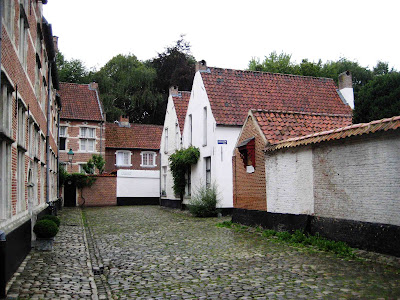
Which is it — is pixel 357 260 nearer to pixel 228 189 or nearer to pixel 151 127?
pixel 228 189

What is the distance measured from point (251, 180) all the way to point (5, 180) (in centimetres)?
896

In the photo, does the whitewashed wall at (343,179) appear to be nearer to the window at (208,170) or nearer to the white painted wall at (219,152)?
the white painted wall at (219,152)

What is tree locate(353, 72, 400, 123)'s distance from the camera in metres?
11.9

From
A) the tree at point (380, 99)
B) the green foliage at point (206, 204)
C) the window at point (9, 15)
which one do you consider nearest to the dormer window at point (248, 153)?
the tree at point (380, 99)

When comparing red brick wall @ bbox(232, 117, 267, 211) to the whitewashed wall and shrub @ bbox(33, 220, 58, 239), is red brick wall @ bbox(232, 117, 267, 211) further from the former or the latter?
shrub @ bbox(33, 220, 58, 239)

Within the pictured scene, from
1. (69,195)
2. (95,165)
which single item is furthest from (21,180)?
(95,165)

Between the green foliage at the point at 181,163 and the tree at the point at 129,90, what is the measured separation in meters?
25.1

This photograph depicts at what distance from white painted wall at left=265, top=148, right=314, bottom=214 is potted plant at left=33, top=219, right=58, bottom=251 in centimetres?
623

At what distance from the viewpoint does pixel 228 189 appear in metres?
20.2

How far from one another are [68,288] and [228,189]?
46.9 feet

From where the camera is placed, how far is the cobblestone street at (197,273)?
19.4ft

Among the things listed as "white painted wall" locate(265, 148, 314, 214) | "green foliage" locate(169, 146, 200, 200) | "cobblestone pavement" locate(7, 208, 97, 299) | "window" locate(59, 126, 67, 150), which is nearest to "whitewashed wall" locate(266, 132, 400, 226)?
"white painted wall" locate(265, 148, 314, 214)

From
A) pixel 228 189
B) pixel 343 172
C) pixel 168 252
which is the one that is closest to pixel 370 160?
pixel 343 172

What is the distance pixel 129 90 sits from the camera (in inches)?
1992
